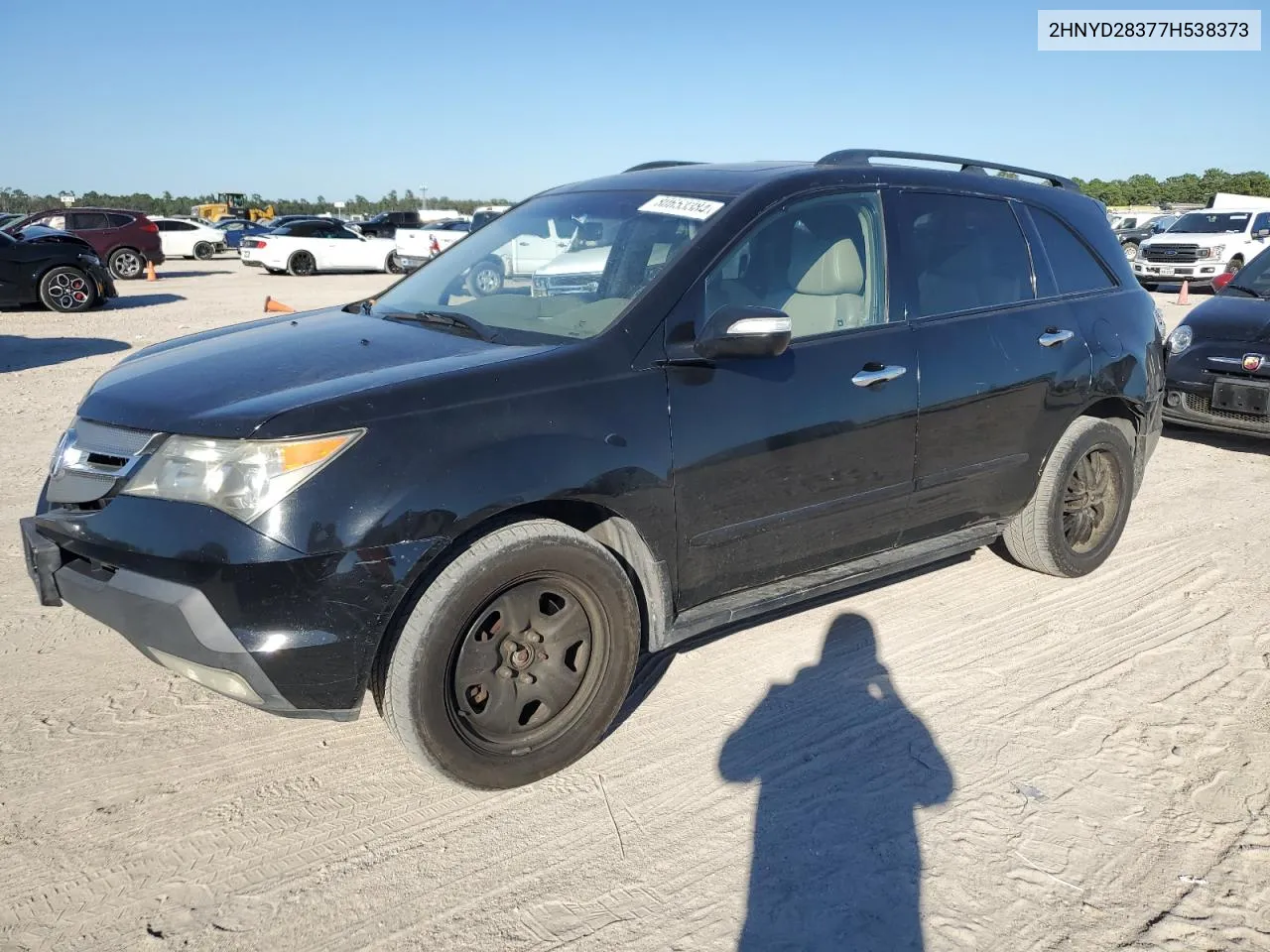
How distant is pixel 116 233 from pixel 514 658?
24.7 meters

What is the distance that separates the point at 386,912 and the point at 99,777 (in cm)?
115

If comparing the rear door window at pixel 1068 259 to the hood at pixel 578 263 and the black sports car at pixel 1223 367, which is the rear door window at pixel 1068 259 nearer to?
the hood at pixel 578 263

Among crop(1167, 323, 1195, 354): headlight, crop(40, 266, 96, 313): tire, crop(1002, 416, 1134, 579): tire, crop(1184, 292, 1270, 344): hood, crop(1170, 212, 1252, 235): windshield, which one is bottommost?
crop(1002, 416, 1134, 579): tire

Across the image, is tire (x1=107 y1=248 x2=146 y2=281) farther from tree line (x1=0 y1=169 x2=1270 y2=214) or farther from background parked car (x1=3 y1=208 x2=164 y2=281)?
tree line (x1=0 y1=169 x2=1270 y2=214)

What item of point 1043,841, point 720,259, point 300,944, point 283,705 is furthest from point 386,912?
point 720,259

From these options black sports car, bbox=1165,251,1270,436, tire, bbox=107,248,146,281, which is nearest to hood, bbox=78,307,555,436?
black sports car, bbox=1165,251,1270,436

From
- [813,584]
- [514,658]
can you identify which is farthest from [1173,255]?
[514,658]

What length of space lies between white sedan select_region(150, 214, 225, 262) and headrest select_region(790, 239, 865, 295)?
33026mm

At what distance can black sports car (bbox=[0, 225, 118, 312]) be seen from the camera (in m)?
14.1

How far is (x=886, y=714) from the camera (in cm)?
351

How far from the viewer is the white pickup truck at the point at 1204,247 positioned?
21.7m

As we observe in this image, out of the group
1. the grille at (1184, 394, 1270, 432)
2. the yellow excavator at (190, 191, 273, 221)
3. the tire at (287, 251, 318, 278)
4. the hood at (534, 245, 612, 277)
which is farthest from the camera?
the yellow excavator at (190, 191, 273, 221)

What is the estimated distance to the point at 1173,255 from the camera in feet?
72.3

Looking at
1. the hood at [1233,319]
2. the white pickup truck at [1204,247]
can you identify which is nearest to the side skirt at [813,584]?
the hood at [1233,319]
